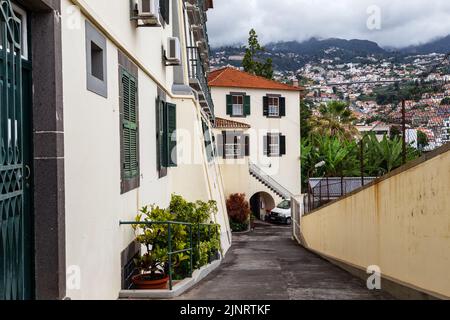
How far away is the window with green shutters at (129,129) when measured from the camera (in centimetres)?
780

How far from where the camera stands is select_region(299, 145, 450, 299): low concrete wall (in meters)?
6.89

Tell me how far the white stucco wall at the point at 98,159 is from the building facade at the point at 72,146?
0.04 ft

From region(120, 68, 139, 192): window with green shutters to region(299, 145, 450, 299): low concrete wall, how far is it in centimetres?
404

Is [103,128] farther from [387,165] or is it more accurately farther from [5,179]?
[387,165]

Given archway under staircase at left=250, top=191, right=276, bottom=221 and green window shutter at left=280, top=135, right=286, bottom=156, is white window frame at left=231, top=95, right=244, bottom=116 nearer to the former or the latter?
green window shutter at left=280, top=135, right=286, bottom=156

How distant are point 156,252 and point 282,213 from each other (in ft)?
87.5

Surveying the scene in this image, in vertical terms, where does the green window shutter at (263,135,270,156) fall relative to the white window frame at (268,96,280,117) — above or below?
below

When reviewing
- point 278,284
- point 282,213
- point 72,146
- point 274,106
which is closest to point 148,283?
point 278,284

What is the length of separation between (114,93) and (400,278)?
16.6 feet

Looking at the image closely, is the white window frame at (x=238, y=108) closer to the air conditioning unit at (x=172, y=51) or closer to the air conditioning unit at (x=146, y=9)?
the air conditioning unit at (x=172, y=51)

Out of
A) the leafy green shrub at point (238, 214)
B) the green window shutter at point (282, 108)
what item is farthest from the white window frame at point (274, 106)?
the leafy green shrub at point (238, 214)

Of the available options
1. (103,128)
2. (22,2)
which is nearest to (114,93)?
(103,128)

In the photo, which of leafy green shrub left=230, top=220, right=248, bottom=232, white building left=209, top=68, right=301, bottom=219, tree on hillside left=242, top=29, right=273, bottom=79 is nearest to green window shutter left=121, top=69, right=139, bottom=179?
leafy green shrub left=230, top=220, right=248, bottom=232

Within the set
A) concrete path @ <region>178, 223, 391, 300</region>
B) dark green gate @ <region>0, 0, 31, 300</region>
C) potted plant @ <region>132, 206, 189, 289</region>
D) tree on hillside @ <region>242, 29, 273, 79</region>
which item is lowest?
concrete path @ <region>178, 223, 391, 300</region>
